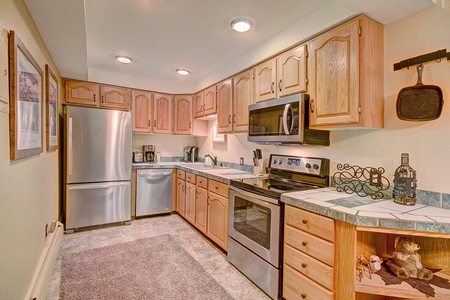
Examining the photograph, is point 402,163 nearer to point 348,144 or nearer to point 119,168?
point 348,144

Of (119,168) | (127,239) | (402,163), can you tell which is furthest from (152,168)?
(402,163)

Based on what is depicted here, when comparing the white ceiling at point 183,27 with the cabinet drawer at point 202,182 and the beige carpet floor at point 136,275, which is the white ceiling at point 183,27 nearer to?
the cabinet drawer at point 202,182

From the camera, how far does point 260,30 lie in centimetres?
225

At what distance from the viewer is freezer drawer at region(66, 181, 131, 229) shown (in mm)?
3166

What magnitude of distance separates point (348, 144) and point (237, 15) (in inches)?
58.2

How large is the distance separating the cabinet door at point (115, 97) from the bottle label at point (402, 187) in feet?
12.1

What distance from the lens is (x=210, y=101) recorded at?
3574 millimetres

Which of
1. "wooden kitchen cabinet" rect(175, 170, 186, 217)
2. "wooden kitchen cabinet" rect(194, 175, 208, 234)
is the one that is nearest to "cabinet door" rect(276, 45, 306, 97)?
"wooden kitchen cabinet" rect(194, 175, 208, 234)

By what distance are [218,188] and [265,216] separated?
84cm

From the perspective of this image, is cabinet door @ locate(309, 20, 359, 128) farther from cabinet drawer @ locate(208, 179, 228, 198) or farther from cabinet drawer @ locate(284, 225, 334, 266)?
cabinet drawer @ locate(208, 179, 228, 198)

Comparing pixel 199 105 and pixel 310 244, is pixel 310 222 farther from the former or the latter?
pixel 199 105

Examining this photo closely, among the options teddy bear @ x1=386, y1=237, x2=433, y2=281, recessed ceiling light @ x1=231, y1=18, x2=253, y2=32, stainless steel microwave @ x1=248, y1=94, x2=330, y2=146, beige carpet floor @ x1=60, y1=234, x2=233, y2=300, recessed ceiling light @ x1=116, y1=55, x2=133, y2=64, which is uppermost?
recessed ceiling light @ x1=116, y1=55, x2=133, y2=64

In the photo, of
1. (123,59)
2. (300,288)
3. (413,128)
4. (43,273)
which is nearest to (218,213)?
(300,288)

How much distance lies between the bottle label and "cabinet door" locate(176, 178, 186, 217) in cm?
276
